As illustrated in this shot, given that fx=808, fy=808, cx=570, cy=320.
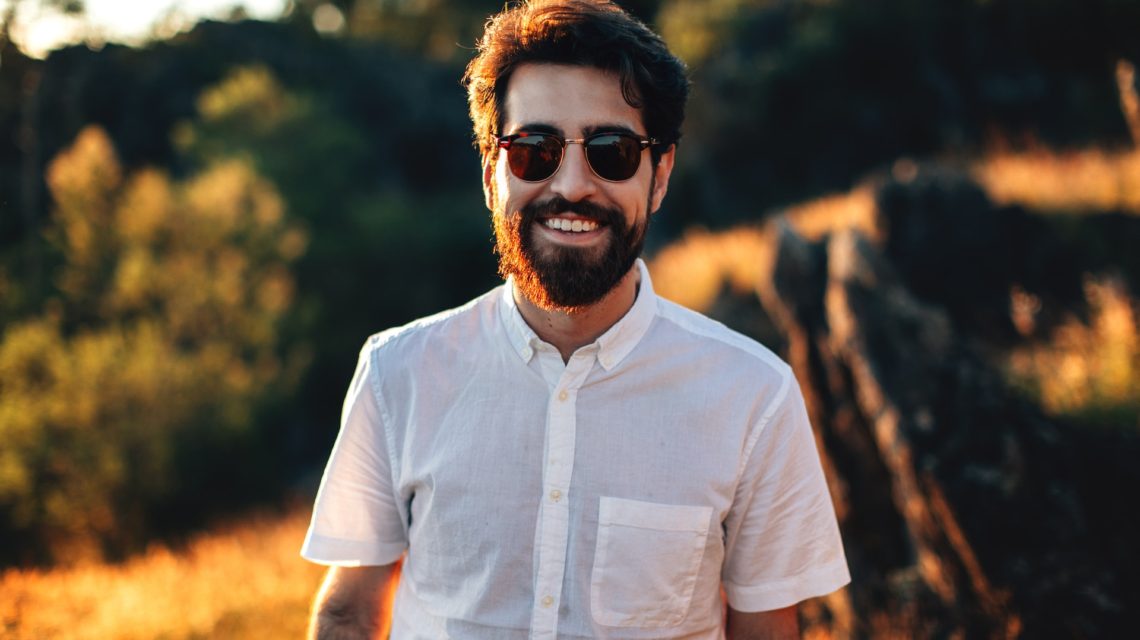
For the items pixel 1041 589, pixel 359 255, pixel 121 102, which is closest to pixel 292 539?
pixel 1041 589

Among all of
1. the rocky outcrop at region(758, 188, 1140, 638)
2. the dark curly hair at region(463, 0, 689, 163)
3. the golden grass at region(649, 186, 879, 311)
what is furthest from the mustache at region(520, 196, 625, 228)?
the golden grass at region(649, 186, 879, 311)

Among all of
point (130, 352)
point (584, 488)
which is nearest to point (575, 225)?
point (584, 488)

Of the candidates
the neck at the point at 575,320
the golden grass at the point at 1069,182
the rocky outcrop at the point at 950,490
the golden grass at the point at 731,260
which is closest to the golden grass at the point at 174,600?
the neck at the point at 575,320

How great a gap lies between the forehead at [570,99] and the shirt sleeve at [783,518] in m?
0.84

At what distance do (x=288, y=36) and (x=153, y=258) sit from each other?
2048 centimetres

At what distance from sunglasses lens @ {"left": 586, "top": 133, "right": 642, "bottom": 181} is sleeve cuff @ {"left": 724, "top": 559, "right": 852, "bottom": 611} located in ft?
3.57

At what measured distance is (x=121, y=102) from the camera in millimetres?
28984

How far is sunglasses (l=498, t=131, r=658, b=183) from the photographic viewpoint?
204 cm

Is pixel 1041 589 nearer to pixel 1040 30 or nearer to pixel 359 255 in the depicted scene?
pixel 1040 30

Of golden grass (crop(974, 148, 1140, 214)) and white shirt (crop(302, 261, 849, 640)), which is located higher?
golden grass (crop(974, 148, 1140, 214))

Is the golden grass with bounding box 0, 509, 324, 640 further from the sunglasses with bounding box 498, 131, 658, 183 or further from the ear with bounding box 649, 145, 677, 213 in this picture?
the ear with bounding box 649, 145, 677, 213

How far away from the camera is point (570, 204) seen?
205cm

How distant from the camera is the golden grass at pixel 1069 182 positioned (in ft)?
26.5

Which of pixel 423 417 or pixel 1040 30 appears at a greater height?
pixel 1040 30
